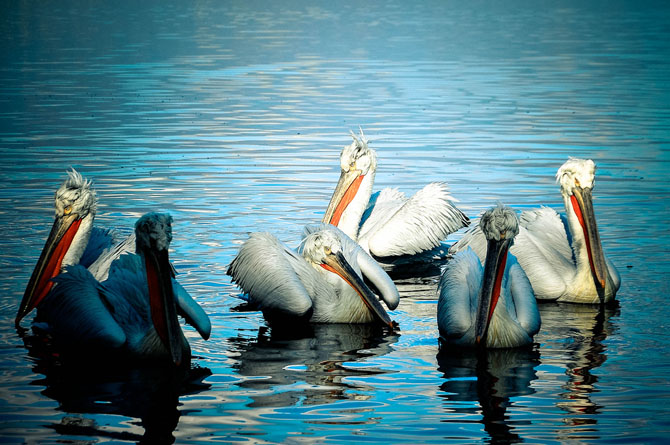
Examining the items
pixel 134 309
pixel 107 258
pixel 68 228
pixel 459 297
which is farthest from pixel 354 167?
pixel 134 309

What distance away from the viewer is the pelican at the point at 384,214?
8305 millimetres

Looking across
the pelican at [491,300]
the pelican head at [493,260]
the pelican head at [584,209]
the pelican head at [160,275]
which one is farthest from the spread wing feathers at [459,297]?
the pelican head at [160,275]

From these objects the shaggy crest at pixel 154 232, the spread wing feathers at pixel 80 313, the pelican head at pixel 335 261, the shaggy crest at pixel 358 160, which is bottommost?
the spread wing feathers at pixel 80 313

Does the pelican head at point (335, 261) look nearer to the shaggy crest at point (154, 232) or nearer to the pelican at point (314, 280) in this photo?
the pelican at point (314, 280)

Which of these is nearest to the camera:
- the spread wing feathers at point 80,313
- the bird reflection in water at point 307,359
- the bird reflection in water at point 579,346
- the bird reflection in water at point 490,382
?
the bird reflection in water at point 490,382

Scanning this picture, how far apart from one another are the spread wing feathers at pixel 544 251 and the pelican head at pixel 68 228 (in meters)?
2.82

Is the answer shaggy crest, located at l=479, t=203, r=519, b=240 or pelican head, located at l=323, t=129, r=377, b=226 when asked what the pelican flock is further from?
pelican head, located at l=323, t=129, r=377, b=226

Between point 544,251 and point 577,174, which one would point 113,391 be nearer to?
point 544,251

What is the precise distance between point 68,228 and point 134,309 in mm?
1154

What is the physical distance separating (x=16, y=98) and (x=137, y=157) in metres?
6.17

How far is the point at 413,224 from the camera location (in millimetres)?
8344

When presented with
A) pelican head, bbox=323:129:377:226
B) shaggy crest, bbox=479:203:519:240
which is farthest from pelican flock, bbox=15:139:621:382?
pelican head, bbox=323:129:377:226

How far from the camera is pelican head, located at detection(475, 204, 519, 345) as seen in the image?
579cm

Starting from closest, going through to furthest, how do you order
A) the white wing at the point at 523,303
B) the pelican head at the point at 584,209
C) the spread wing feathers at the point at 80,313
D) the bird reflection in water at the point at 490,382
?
the bird reflection in water at the point at 490,382 → the spread wing feathers at the point at 80,313 → the white wing at the point at 523,303 → the pelican head at the point at 584,209
